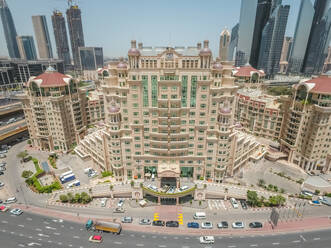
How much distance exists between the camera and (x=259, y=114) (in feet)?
366

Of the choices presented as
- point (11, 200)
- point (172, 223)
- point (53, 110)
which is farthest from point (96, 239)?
point (53, 110)

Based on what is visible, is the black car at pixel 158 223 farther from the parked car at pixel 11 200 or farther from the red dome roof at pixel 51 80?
the red dome roof at pixel 51 80

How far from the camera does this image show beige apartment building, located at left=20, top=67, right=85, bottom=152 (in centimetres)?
9262

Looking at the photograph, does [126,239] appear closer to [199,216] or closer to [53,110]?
[199,216]

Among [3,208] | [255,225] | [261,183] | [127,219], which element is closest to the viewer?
[255,225]

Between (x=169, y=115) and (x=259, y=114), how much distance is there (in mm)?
72013

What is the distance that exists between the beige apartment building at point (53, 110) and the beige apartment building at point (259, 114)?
104076 mm

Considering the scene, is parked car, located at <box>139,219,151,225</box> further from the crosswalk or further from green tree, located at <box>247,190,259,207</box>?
green tree, located at <box>247,190,259,207</box>

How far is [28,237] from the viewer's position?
5697 centimetres

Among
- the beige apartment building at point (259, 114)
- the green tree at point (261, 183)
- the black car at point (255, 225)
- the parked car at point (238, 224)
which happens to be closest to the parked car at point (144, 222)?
the parked car at point (238, 224)

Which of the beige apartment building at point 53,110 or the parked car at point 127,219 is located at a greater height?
the beige apartment building at point 53,110

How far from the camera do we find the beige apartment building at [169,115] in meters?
63.7

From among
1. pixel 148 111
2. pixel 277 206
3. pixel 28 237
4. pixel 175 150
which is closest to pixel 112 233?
pixel 28 237

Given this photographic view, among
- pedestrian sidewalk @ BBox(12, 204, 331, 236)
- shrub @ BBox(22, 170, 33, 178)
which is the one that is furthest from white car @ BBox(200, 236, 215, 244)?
shrub @ BBox(22, 170, 33, 178)
